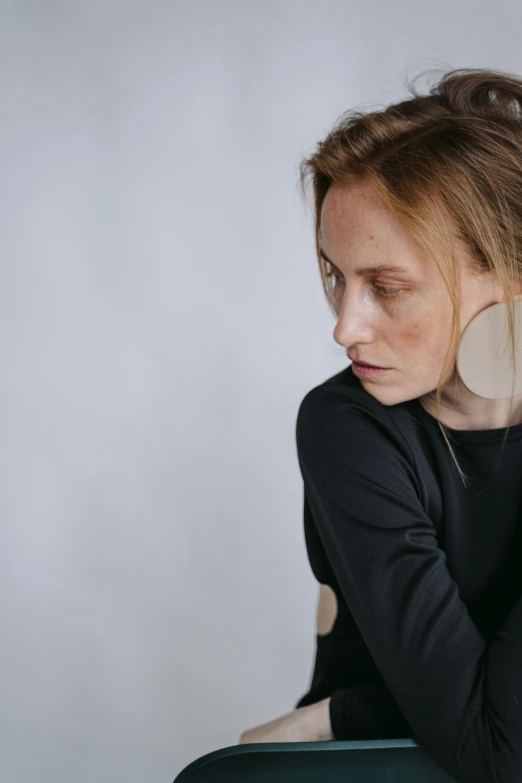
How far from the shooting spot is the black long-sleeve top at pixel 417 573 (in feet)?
2.90

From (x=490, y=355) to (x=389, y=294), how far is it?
0.13m

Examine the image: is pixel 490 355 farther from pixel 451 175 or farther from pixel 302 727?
pixel 302 727

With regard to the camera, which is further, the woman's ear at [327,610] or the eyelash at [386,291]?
the woman's ear at [327,610]

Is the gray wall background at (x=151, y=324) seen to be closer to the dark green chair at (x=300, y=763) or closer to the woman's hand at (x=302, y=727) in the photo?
the woman's hand at (x=302, y=727)

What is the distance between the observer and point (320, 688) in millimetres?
1188

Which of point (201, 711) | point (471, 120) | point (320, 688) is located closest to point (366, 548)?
point (320, 688)

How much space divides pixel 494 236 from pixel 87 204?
3.48 feet

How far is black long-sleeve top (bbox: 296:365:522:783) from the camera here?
0.88 m

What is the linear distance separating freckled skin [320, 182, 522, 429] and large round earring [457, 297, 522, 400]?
0.02m

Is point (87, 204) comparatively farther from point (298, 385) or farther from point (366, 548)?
point (366, 548)

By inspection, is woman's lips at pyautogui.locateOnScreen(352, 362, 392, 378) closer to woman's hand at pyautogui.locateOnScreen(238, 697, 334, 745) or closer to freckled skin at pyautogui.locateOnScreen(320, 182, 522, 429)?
freckled skin at pyautogui.locateOnScreen(320, 182, 522, 429)

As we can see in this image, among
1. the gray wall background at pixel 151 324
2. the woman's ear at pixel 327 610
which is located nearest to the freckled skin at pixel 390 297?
the woman's ear at pixel 327 610

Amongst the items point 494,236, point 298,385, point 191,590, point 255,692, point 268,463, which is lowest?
point 255,692

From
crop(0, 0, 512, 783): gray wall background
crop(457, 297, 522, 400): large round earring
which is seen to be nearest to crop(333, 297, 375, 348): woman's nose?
crop(457, 297, 522, 400): large round earring
